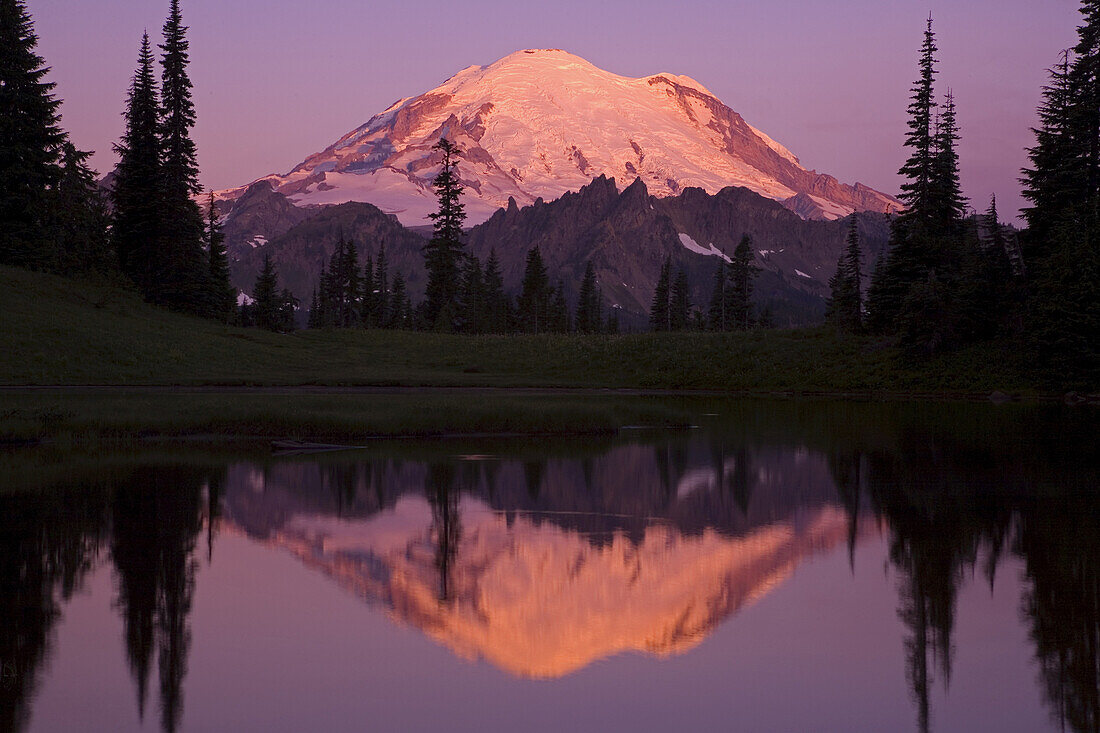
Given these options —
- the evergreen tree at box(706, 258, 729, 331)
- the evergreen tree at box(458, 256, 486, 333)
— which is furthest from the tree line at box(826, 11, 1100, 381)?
the evergreen tree at box(706, 258, 729, 331)

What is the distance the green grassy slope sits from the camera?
50562 mm

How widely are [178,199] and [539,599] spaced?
69.3m

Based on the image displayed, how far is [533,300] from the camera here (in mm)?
152125

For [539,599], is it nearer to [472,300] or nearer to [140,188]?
[140,188]

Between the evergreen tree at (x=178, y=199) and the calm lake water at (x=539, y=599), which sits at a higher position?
the evergreen tree at (x=178, y=199)

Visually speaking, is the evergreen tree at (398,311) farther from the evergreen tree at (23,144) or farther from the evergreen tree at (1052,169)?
the evergreen tree at (1052,169)

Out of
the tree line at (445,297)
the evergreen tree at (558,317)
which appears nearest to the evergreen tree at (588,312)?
the tree line at (445,297)

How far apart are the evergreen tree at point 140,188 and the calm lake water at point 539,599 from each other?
5502 centimetres

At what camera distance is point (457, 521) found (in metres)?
18.8

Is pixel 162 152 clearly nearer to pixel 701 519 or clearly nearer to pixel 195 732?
pixel 701 519

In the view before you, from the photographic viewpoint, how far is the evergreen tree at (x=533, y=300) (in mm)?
150375

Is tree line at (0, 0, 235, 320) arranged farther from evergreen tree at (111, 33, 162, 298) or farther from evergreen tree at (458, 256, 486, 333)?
evergreen tree at (458, 256, 486, 333)

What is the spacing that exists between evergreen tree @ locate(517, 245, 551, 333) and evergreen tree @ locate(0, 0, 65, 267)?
8200 centimetres

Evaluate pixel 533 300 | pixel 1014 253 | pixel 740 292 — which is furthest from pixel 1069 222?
pixel 533 300
